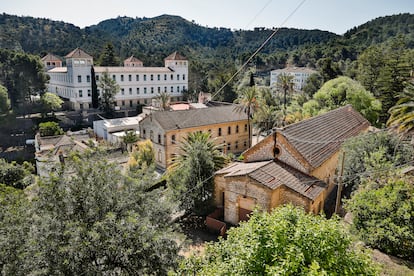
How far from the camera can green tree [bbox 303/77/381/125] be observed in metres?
40.5

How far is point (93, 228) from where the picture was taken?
9.45 metres

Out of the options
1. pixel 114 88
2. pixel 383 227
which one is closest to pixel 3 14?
pixel 114 88

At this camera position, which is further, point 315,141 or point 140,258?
point 315,141

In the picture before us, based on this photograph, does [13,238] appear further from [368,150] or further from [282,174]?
[368,150]

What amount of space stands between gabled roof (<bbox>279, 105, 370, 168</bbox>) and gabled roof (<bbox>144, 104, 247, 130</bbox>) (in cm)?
1433

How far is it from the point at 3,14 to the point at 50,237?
17767 cm

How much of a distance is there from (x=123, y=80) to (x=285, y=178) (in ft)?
184

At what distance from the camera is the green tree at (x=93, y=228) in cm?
903

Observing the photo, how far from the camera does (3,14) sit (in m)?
143

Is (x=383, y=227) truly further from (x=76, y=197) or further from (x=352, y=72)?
(x=352, y=72)

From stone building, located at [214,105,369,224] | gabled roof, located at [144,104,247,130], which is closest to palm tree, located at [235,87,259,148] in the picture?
gabled roof, located at [144,104,247,130]

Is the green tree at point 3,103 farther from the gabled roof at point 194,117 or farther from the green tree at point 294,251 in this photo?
the green tree at point 294,251

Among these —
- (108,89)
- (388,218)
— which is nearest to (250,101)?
(388,218)

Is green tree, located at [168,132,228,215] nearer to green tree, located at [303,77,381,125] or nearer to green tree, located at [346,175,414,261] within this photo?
green tree, located at [346,175,414,261]
